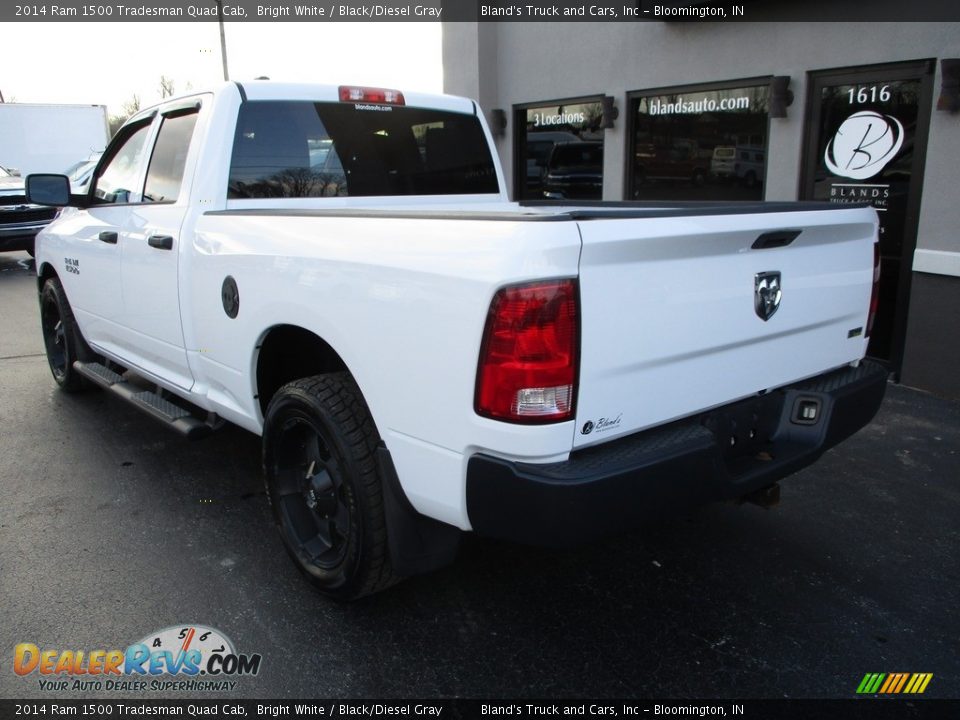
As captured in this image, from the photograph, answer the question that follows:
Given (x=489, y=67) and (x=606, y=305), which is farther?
(x=489, y=67)

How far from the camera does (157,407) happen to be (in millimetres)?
4121

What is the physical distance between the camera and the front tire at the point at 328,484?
107 inches

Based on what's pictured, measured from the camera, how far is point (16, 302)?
32.9ft

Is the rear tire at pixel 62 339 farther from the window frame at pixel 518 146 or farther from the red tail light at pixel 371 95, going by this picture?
the window frame at pixel 518 146

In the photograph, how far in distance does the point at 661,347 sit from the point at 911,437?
3.40m

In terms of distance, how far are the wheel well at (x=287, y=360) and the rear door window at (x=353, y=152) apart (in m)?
0.86

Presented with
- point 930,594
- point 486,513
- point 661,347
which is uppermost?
point 661,347

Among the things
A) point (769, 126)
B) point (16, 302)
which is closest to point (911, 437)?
point (769, 126)

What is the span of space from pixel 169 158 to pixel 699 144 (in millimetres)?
5239

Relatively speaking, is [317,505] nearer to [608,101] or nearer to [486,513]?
[486,513]

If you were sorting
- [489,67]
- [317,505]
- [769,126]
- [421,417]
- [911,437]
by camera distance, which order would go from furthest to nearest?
[489,67] → [769,126] → [911,437] → [317,505] → [421,417]

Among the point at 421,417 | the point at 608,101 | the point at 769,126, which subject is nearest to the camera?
the point at 421,417

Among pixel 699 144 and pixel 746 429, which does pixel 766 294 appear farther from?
pixel 699 144

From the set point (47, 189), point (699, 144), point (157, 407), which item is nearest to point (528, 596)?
point (157, 407)
